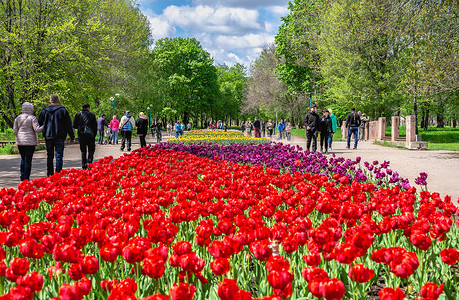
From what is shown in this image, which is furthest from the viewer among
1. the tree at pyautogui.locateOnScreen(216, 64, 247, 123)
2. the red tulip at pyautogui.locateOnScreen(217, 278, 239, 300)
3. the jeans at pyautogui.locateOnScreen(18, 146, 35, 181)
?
the tree at pyautogui.locateOnScreen(216, 64, 247, 123)

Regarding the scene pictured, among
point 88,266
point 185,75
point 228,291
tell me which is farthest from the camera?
point 185,75

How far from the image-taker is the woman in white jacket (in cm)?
945

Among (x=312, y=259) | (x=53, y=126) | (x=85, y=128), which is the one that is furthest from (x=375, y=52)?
(x=312, y=259)

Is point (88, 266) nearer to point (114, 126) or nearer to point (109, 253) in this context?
point (109, 253)

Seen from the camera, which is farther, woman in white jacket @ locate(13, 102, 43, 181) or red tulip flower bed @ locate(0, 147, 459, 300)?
woman in white jacket @ locate(13, 102, 43, 181)

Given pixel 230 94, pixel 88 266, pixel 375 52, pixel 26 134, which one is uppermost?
pixel 230 94

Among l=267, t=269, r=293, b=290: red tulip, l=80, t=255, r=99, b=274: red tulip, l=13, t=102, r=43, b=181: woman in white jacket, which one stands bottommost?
l=80, t=255, r=99, b=274: red tulip

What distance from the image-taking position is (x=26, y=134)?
9500 millimetres

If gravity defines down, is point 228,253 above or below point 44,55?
below

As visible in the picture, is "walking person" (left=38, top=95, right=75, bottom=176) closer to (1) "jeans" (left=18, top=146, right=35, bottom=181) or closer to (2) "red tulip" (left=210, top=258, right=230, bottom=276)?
(1) "jeans" (left=18, top=146, right=35, bottom=181)

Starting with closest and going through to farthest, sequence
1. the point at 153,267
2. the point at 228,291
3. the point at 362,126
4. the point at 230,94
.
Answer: the point at 228,291 → the point at 153,267 → the point at 362,126 → the point at 230,94

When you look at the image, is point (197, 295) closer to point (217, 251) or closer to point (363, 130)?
point (217, 251)

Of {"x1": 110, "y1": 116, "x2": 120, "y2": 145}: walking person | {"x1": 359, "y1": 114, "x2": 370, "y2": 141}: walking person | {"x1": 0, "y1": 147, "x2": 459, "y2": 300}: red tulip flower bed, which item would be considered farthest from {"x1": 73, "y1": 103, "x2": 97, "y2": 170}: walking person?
{"x1": 359, "y1": 114, "x2": 370, "y2": 141}: walking person

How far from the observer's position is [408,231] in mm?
3076
